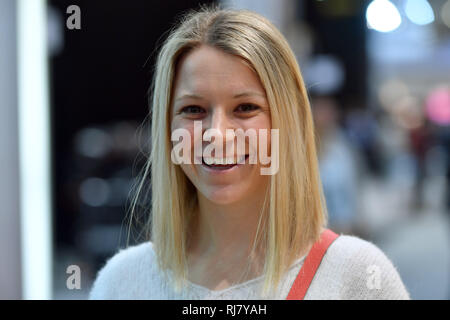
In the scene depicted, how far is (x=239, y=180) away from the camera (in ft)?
3.08

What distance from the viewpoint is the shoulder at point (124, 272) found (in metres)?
1.10

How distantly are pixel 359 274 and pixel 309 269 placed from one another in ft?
0.32

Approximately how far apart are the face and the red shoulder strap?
0.18 meters

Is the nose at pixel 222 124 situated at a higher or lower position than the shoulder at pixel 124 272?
higher

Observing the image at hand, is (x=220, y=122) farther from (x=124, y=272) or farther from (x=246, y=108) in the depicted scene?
(x=124, y=272)

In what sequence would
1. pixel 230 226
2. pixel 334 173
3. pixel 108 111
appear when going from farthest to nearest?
1. pixel 108 111
2. pixel 334 173
3. pixel 230 226

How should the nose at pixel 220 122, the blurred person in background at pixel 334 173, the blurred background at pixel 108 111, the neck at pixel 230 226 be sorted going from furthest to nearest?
the blurred person in background at pixel 334 173, the blurred background at pixel 108 111, the neck at pixel 230 226, the nose at pixel 220 122

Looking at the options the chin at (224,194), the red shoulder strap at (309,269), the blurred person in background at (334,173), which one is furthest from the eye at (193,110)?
the blurred person in background at (334,173)

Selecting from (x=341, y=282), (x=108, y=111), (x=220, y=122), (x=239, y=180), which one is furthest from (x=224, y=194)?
(x=108, y=111)

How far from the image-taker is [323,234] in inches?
39.5

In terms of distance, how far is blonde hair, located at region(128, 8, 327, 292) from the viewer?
2.97 feet

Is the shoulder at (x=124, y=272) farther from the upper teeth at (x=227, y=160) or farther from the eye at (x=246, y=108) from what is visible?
the eye at (x=246, y=108)

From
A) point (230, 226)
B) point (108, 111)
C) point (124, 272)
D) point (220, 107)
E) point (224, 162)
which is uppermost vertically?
point (108, 111)
